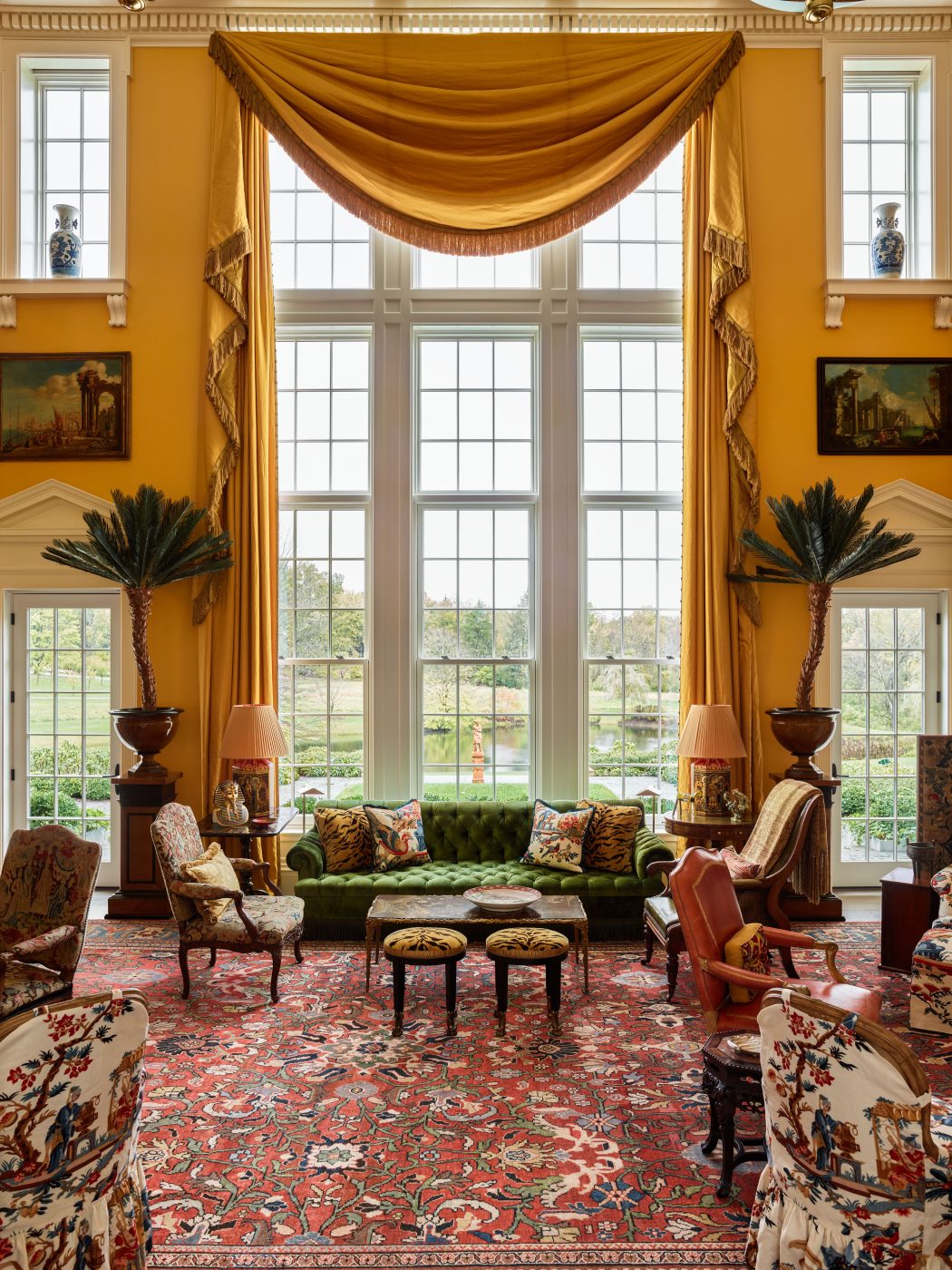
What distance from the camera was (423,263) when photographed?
7031 millimetres

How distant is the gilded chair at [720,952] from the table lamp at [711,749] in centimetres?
203

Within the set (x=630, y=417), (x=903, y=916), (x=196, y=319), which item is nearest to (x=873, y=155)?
(x=630, y=417)

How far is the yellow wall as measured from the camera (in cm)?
672

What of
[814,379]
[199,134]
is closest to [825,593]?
[814,379]

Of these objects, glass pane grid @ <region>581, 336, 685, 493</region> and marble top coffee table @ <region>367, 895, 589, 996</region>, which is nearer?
marble top coffee table @ <region>367, 895, 589, 996</region>

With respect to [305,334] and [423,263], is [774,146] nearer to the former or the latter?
[423,263]

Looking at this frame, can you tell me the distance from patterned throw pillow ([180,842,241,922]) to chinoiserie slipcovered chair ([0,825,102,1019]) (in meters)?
0.79

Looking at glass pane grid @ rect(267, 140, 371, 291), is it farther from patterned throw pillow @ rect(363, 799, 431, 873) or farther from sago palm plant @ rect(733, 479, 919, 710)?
patterned throw pillow @ rect(363, 799, 431, 873)

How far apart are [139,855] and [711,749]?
156 inches

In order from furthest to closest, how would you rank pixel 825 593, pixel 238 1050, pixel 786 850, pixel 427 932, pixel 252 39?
pixel 252 39 → pixel 825 593 → pixel 786 850 → pixel 427 932 → pixel 238 1050

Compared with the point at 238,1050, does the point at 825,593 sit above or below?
above

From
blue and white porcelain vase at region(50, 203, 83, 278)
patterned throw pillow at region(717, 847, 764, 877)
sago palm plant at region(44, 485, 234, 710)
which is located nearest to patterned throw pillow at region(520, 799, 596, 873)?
patterned throw pillow at region(717, 847, 764, 877)

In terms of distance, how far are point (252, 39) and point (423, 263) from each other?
76.6 inches

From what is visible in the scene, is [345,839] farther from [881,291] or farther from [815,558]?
[881,291]
